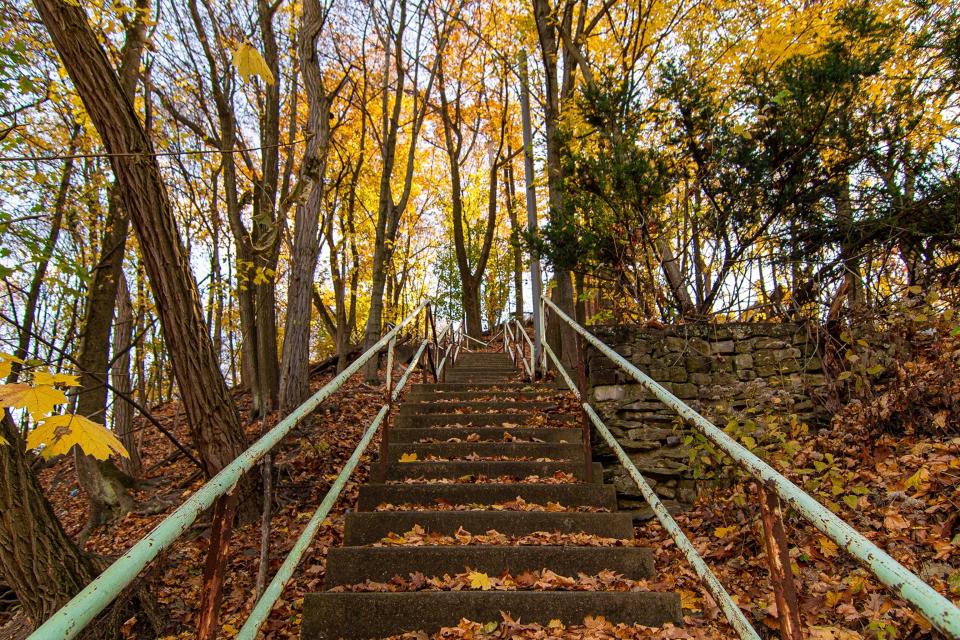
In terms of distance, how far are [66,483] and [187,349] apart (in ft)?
23.8

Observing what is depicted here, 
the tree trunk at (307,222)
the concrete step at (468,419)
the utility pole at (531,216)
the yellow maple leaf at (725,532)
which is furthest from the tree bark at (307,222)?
the yellow maple leaf at (725,532)

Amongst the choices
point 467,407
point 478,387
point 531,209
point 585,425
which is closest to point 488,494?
point 585,425

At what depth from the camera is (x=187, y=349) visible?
3.52 metres

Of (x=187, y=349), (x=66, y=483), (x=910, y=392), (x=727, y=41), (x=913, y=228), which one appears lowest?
(x=66, y=483)

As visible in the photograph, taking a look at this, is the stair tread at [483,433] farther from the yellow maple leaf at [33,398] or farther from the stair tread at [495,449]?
the yellow maple leaf at [33,398]

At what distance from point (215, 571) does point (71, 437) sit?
0.56 meters

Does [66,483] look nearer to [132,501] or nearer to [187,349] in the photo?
[132,501]

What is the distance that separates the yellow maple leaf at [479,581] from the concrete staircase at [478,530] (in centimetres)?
8

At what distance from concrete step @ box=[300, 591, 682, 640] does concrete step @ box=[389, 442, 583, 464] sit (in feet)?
5.32

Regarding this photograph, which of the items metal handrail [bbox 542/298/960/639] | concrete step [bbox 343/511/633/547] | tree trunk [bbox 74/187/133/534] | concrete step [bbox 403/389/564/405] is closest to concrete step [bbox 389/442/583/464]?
concrete step [bbox 343/511/633/547]

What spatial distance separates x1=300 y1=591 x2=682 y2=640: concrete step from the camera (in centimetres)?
235

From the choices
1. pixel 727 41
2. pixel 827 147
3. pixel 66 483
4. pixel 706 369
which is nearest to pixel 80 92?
pixel 706 369

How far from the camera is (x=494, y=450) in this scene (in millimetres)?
4047

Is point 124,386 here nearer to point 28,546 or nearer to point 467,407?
A: point 467,407
